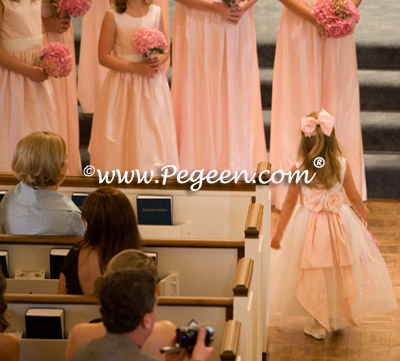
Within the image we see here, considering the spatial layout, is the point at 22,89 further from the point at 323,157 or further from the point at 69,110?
the point at 323,157

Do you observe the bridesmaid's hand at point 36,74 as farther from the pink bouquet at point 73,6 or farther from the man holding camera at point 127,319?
the man holding camera at point 127,319

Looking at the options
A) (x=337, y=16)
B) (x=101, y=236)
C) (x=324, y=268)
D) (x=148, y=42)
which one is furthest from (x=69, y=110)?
(x=101, y=236)

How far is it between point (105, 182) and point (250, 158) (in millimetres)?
2684

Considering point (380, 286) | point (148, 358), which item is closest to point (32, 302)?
point (148, 358)

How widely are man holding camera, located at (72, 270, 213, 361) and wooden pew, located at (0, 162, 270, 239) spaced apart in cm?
206

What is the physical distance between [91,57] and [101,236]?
411 cm

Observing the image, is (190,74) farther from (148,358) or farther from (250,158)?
(148,358)

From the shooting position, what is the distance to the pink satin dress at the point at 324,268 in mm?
5383

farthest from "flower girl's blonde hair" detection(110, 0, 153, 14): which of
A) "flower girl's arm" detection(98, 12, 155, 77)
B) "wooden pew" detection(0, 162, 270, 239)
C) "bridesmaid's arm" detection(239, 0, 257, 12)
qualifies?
"wooden pew" detection(0, 162, 270, 239)

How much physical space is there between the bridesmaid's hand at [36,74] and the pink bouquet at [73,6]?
0.52 meters

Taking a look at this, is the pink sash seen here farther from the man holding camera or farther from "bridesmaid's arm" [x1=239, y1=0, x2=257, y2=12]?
the man holding camera

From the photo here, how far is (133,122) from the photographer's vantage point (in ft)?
22.8

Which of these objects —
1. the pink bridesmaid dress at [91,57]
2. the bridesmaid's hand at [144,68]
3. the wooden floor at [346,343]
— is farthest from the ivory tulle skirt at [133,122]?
the wooden floor at [346,343]

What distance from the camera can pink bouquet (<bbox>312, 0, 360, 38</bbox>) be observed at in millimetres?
7078
